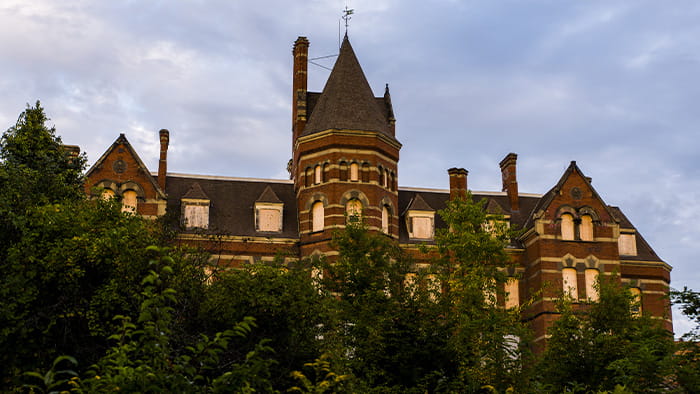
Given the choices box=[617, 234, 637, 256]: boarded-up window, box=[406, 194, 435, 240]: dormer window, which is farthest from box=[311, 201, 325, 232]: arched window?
box=[617, 234, 637, 256]: boarded-up window

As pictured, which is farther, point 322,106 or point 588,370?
point 322,106

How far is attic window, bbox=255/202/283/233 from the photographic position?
147 ft

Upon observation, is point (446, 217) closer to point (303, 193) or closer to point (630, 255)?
point (303, 193)

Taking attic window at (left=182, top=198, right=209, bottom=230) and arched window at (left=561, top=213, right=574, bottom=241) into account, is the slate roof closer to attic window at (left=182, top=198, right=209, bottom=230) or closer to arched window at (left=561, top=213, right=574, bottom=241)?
attic window at (left=182, top=198, right=209, bottom=230)

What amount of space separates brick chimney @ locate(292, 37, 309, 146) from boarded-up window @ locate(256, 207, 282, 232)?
542 centimetres

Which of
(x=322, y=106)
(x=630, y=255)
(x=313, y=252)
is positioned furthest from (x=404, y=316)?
(x=630, y=255)

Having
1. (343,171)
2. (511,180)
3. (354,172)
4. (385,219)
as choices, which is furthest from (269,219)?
(511,180)

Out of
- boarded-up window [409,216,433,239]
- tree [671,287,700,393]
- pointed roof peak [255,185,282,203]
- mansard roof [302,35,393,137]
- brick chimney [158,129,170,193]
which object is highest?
mansard roof [302,35,393,137]

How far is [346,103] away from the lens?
4572 centimetres

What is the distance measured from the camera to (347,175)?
43.6m

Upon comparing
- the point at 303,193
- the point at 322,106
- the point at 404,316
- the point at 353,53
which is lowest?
the point at 404,316

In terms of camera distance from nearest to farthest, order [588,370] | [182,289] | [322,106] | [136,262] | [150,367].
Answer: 1. [150,367]
2. [136,262]
3. [182,289]
4. [588,370]
5. [322,106]

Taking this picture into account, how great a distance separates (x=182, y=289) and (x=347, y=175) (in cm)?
1917

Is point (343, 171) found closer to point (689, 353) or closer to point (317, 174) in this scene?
point (317, 174)
